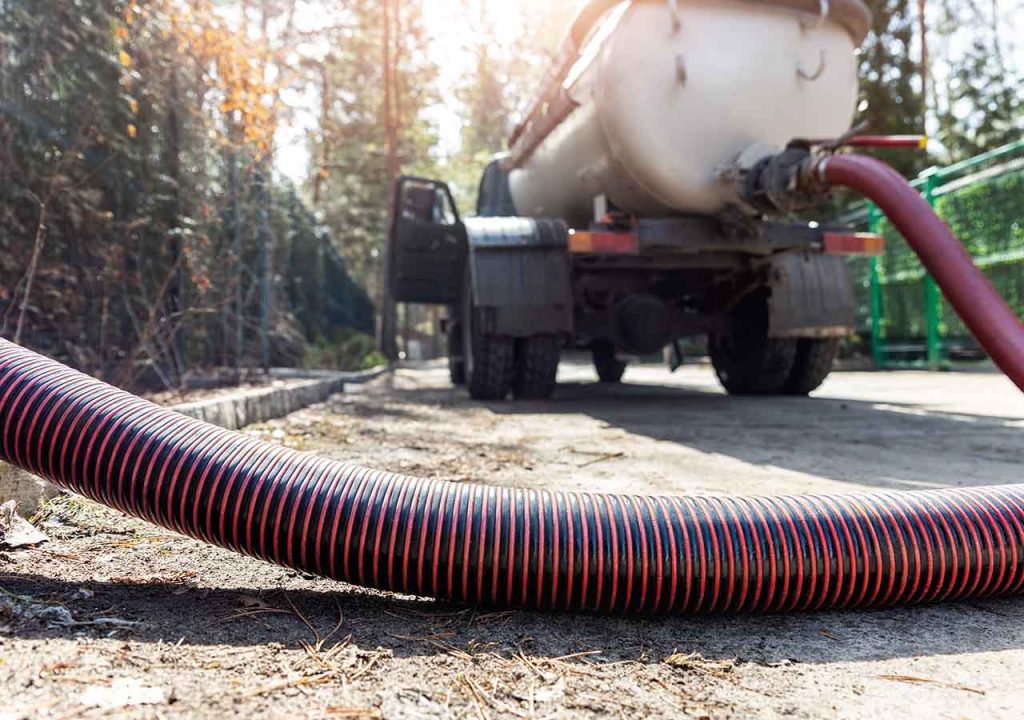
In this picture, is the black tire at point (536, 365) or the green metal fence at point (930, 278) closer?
the black tire at point (536, 365)

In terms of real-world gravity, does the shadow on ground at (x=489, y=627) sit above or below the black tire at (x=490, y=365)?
below

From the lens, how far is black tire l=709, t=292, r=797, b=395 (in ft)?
18.5

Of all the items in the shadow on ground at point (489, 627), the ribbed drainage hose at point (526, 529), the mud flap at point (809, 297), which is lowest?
the shadow on ground at point (489, 627)

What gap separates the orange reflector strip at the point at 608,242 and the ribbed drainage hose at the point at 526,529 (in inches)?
118

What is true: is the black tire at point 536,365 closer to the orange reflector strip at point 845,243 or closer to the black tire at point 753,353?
the black tire at point 753,353

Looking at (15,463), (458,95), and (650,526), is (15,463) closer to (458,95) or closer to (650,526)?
(650,526)

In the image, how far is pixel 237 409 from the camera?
3.63 meters

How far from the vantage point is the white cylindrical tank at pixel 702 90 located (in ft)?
13.7

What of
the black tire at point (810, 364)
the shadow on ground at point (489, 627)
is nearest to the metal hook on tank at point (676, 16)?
the black tire at point (810, 364)

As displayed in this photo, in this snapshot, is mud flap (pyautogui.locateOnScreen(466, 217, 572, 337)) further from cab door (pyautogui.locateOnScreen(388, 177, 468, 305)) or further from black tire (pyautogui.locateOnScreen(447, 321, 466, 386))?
black tire (pyautogui.locateOnScreen(447, 321, 466, 386))

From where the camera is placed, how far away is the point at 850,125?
498cm

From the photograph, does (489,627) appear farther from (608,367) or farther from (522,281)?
(608,367)

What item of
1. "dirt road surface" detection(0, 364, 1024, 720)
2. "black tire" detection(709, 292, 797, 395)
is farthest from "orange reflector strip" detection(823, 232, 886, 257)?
"dirt road surface" detection(0, 364, 1024, 720)

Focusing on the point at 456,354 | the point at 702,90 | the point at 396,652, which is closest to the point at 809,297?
the point at 702,90
